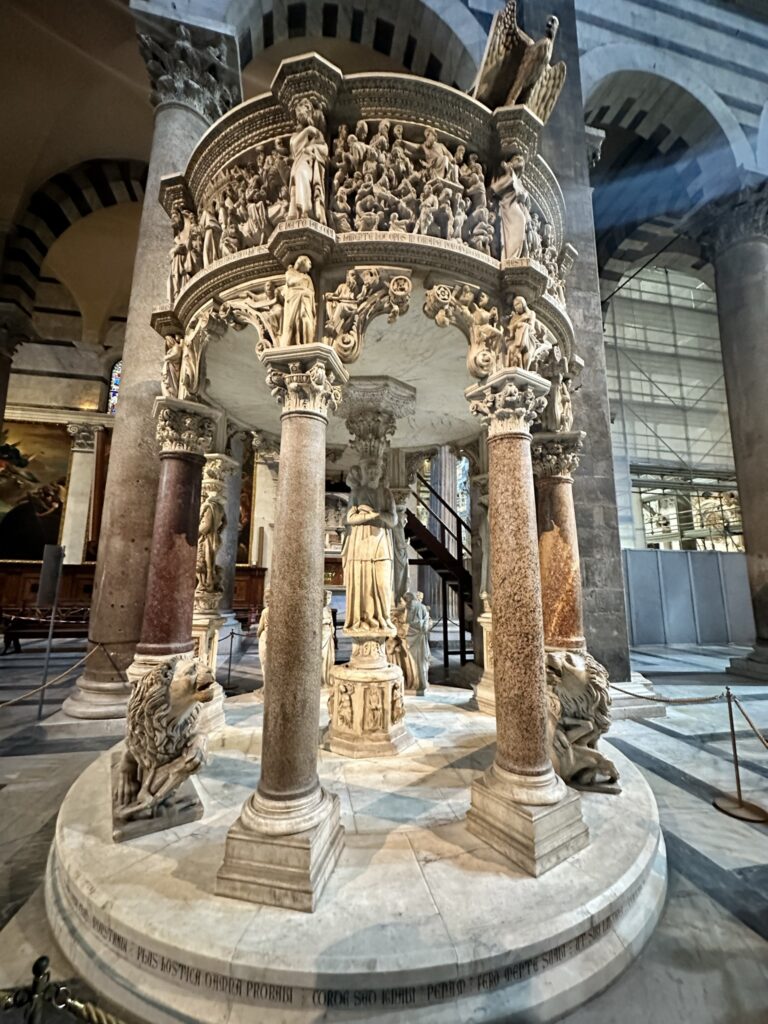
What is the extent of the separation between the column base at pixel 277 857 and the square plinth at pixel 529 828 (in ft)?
2.88

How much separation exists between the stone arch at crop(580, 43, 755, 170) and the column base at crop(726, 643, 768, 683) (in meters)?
9.20

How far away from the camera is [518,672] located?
8.65 ft

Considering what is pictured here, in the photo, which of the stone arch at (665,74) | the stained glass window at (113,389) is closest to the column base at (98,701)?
the stone arch at (665,74)

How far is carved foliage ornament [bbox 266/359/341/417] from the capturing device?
2607 mm

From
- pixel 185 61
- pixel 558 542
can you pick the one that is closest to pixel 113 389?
pixel 185 61

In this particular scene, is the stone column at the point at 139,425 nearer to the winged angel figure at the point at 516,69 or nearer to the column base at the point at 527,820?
the winged angel figure at the point at 516,69

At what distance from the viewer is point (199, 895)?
79.6 inches

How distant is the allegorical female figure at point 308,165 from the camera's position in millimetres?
2750

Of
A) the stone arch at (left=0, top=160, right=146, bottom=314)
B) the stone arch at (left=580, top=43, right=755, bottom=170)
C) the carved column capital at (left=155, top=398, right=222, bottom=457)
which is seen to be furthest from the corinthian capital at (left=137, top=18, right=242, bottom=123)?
the stone arch at (left=580, top=43, right=755, bottom=170)

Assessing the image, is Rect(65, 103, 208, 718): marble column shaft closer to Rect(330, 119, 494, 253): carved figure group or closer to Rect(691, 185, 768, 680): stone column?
Rect(330, 119, 494, 253): carved figure group

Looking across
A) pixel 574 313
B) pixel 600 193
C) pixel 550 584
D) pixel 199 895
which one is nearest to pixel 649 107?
pixel 600 193

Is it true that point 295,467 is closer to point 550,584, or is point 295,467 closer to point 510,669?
point 510,669

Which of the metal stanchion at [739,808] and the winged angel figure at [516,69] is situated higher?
the winged angel figure at [516,69]

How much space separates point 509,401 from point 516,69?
2.42 metres
